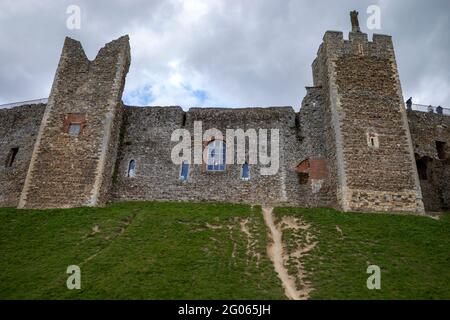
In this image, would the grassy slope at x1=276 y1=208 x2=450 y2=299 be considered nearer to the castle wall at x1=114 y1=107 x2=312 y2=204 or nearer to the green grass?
the green grass

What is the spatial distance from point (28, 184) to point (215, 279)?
1362 cm

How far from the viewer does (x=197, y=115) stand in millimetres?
26734

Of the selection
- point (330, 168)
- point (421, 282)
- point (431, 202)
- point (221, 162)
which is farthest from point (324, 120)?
point (421, 282)

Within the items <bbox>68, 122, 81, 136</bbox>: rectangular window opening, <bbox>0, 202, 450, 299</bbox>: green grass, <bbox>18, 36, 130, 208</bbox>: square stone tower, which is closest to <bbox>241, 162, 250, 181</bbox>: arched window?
<bbox>0, 202, 450, 299</bbox>: green grass

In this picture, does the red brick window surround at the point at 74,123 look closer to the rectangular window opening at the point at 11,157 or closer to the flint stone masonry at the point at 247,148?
the flint stone masonry at the point at 247,148

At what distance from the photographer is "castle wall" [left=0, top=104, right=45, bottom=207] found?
25750 millimetres

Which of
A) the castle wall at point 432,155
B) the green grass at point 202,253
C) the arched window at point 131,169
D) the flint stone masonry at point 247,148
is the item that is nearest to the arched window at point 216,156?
the flint stone masonry at point 247,148

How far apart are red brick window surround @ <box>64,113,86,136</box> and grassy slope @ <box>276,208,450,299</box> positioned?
1291 centimetres

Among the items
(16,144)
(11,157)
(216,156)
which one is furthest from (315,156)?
(11,157)

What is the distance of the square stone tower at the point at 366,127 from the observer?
21.7m

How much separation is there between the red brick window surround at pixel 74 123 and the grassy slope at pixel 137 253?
5.23 meters

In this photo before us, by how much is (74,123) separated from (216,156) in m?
9.07
